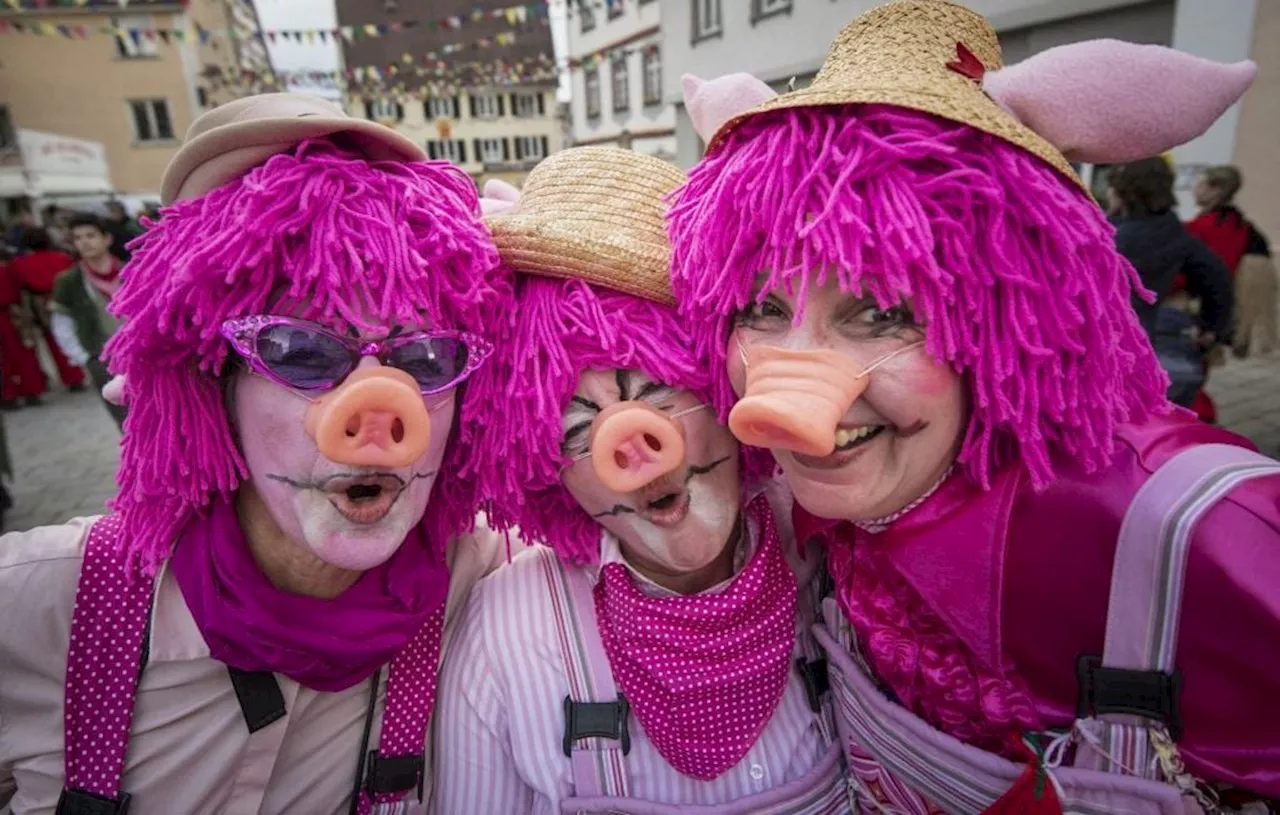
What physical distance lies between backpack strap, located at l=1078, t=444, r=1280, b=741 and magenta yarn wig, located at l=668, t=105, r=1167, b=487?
9 centimetres

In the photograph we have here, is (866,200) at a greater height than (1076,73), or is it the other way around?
(1076,73)

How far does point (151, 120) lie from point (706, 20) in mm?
17220

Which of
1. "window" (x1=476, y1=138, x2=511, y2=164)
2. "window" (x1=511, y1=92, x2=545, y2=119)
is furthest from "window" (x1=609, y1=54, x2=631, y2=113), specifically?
"window" (x1=476, y1=138, x2=511, y2=164)

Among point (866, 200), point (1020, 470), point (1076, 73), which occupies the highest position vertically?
point (1076, 73)

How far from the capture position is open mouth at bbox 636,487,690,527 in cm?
130

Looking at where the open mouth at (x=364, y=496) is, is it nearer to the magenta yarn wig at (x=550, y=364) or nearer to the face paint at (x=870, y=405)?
the magenta yarn wig at (x=550, y=364)

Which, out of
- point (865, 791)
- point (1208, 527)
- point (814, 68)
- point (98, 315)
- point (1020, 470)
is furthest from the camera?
point (814, 68)

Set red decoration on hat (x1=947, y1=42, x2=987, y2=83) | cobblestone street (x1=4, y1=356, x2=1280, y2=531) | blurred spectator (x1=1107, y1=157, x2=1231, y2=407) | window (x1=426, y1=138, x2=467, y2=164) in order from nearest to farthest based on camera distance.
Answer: red decoration on hat (x1=947, y1=42, x2=987, y2=83) → blurred spectator (x1=1107, y1=157, x2=1231, y2=407) → cobblestone street (x1=4, y1=356, x2=1280, y2=531) → window (x1=426, y1=138, x2=467, y2=164)

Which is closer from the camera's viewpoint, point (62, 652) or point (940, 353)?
point (940, 353)

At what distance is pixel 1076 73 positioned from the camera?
1012 mm

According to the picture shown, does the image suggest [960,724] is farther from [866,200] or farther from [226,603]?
[226,603]

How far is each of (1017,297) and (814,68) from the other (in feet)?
36.6

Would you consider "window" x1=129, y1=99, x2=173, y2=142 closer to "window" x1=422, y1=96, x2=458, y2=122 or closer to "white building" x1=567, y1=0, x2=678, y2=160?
"white building" x1=567, y1=0, x2=678, y2=160

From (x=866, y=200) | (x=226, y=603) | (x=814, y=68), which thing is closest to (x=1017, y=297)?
(x=866, y=200)
